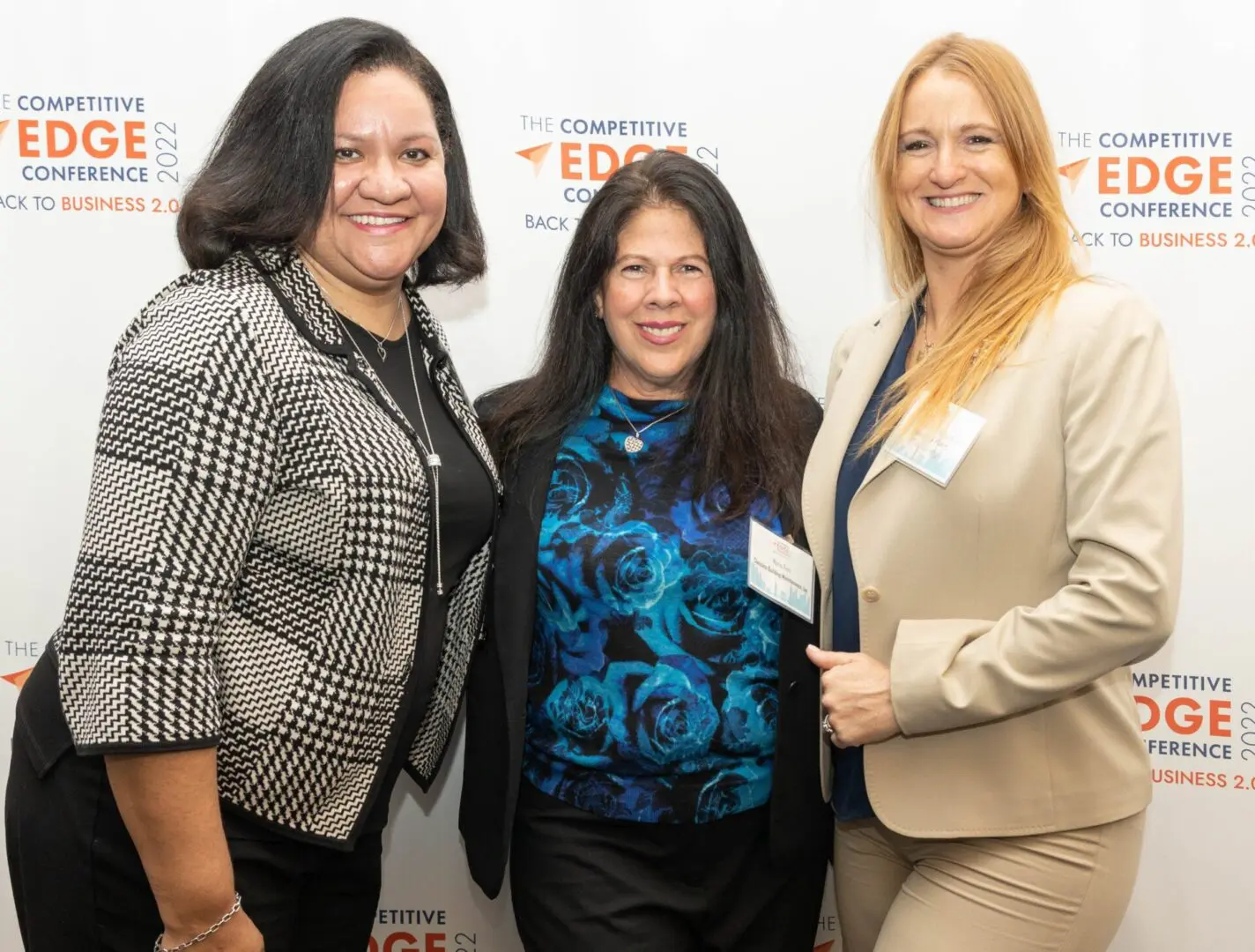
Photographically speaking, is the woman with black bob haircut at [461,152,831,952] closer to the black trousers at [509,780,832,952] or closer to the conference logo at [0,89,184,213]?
the black trousers at [509,780,832,952]

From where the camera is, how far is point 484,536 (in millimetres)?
1844

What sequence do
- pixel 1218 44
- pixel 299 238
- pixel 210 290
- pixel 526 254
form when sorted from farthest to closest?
pixel 526 254
pixel 1218 44
pixel 299 238
pixel 210 290

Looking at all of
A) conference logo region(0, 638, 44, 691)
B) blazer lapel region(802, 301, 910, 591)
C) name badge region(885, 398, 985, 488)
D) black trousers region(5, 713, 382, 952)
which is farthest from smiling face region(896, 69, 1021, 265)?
conference logo region(0, 638, 44, 691)

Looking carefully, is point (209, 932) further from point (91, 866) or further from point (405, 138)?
point (405, 138)

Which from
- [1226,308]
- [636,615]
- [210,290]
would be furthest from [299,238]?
[1226,308]

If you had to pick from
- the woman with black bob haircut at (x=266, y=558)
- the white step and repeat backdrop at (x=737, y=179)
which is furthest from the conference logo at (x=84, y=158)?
the woman with black bob haircut at (x=266, y=558)

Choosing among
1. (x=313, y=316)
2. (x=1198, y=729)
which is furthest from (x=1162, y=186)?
(x=313, y=316)

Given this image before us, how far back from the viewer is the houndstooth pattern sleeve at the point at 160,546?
1.35 meters

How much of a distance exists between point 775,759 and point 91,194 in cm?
200

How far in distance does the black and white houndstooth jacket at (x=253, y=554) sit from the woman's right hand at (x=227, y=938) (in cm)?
13

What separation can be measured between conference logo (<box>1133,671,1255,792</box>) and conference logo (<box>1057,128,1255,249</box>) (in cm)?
101

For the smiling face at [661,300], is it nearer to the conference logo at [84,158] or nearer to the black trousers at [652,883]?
the black trousers at [652,883]

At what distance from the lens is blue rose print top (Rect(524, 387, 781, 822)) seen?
5.94ft

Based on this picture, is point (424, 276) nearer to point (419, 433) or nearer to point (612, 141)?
point (419, 433)
